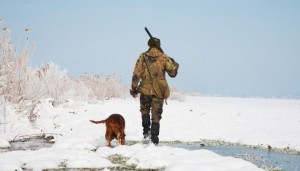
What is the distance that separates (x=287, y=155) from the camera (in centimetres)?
863

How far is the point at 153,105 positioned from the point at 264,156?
232cm

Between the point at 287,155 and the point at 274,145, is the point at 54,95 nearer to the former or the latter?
the point at 274,145

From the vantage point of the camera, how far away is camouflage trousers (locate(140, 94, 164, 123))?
8352 millimetres

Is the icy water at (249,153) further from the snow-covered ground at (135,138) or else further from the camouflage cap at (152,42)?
the camouflage cap at (152,42)

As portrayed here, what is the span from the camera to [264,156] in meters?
8.38

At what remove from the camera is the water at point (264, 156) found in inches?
280

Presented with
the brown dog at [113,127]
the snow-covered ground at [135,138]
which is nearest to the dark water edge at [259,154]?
the snow-covered ground at [135,138]

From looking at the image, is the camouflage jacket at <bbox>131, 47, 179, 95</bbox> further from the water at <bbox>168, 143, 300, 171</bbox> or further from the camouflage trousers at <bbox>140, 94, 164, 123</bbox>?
the water at <bbox>168, 143, 300, 171</bbox>

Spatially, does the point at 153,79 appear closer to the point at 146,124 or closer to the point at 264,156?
the point at 146,124

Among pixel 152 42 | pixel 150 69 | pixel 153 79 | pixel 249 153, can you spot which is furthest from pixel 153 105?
pixel 249 153

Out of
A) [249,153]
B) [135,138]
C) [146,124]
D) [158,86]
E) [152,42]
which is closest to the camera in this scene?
[158,86]

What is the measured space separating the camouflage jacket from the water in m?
1.94

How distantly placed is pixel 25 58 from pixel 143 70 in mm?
5712

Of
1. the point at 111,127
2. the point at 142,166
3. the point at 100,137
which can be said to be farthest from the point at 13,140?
the point at 142,166
